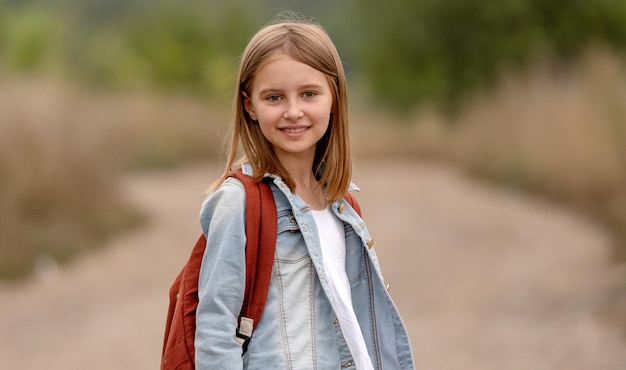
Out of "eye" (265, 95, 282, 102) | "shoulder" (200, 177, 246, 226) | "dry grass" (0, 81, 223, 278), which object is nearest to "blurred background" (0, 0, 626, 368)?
"dry grass" (0, 81, 223, 278)

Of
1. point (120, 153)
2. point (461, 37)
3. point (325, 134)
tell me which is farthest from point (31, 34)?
point (325, 134)

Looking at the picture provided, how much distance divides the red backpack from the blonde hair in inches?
4.4

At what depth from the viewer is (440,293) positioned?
26.6ft

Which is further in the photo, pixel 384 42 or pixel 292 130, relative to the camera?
pixel 384 42

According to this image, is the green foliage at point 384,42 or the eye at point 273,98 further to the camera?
the green foliage at point 384,42

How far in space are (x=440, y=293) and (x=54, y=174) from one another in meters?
4.67

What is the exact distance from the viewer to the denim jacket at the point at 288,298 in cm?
248

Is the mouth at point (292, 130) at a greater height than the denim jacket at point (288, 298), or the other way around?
the mouth at point (292, 130)

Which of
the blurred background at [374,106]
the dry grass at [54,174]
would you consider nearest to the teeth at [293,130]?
Answer: the blurred background at [374,106]

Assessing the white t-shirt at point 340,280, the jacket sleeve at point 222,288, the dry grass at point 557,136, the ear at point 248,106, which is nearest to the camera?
the jacket sleeve at point 222,288

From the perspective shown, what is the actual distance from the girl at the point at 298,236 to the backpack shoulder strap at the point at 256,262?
0.03m

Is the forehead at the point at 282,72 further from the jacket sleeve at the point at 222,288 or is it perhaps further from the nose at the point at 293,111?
the jacket sleeve at the point at 222,288

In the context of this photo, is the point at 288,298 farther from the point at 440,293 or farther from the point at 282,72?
the point at 440,293

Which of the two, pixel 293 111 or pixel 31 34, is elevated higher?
pixel 293 111
